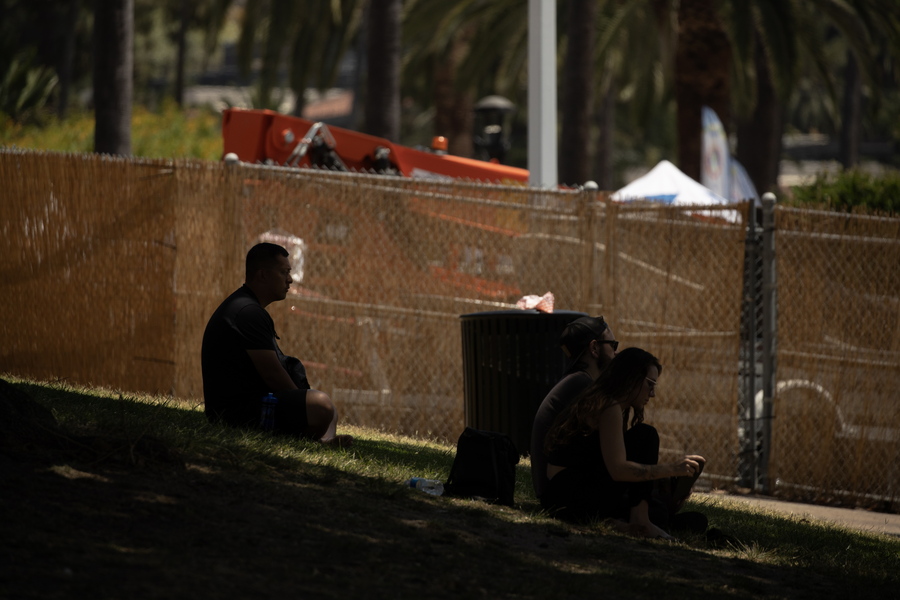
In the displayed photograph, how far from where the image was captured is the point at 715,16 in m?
18.0

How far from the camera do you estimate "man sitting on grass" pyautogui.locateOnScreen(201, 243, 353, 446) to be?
21.0ft

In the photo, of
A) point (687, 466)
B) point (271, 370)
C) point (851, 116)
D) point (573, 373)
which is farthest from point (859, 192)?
point (851, 116)

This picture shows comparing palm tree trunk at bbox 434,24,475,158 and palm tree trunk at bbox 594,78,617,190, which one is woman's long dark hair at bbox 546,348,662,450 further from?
palm tree trunk at bbox 594,78,617,190

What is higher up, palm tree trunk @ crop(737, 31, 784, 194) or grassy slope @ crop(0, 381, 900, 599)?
palm tree trunk @ crop(737, 31, 784, 194)

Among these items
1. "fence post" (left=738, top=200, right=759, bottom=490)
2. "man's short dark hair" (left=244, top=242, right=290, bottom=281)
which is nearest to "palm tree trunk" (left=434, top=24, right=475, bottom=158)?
"fence post" (left=738, top=200, right=759, bottom=490)

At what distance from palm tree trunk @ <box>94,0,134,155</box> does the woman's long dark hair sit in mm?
11099

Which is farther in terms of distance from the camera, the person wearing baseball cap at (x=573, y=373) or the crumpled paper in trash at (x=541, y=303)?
the crumpled paper in trash at (x=541, y=303)

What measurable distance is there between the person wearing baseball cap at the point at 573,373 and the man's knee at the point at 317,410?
1.16 metres

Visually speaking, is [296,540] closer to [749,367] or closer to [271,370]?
[271,370]

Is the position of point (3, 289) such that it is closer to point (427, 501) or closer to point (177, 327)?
point (177, 327)

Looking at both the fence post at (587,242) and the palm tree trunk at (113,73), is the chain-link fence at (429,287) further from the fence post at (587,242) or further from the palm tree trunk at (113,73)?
the palm tree trunk at (113,73)

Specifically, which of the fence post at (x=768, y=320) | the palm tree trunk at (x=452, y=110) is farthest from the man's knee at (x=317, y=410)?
the palm tree trunk at (x=452, y=110)

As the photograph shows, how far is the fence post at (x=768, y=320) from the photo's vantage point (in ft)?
27.8

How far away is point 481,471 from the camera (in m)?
5.85
